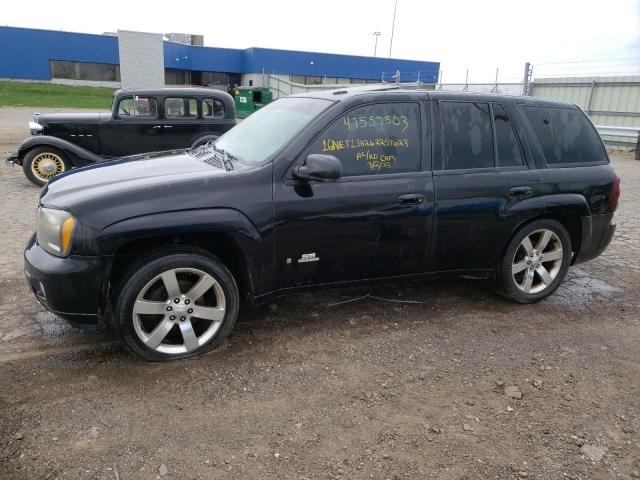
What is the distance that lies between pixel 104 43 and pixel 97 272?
49875 mm

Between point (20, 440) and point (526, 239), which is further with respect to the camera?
point (526, 239)

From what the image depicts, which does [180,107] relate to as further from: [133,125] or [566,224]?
[566,224]

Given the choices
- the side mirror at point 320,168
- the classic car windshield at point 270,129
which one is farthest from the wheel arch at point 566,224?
the classic car windshield at point 270,129

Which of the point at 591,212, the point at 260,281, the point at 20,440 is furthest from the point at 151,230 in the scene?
the point at 591,212

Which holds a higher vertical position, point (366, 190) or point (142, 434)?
point (366, 190)

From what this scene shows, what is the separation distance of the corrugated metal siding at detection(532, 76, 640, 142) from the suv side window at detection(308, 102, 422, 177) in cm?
1595

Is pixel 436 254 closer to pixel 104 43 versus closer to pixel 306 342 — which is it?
pixel 306 342

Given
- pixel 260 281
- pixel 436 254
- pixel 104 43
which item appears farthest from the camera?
pixel 104 43

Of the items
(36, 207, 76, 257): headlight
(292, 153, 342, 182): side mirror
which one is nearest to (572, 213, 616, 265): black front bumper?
(292, 153, 342, 182): side mirror

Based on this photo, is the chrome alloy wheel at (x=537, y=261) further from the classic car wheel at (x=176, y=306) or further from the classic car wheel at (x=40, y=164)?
the classic car wheel at (x=40, y=164)

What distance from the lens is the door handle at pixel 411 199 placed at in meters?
3.78

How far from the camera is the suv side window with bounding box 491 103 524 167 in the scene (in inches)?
165

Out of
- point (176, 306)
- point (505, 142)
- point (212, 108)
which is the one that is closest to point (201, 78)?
point (212, 108)

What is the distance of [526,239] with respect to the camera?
434cm
